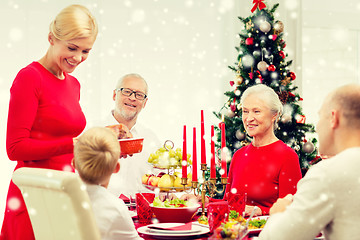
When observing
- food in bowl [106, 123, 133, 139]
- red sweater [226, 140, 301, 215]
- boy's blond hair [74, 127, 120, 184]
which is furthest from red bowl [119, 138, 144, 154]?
red sweater [226, 140, 301, 215]

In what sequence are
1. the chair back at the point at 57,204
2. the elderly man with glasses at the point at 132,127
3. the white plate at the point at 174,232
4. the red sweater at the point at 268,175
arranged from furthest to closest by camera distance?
the elderly man with glasses at the point at 132,127 < the red sweater at the point at 268,175 < the white plate at the point at 174,232 < the chair back at the point at 57,204

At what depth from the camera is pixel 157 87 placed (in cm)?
512

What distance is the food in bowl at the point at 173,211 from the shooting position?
2.11m

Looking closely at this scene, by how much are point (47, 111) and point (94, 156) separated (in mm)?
602

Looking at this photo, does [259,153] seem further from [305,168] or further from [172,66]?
[172,66]

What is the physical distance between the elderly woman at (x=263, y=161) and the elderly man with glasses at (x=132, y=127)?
71cm

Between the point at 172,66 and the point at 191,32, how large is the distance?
0.47 meters

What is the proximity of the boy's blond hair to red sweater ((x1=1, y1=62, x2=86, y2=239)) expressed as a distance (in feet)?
1.51

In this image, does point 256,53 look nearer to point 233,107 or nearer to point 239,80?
point 239,80

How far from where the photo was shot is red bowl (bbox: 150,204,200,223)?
211 centimetres

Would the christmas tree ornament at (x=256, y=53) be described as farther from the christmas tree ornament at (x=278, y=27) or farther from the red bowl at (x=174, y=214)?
the red bowl at (x=174, y=214)

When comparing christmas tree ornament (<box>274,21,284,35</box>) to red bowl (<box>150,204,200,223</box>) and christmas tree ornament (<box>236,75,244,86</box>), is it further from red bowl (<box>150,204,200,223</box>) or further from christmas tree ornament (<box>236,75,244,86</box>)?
red bowl (<box>150,204,200,223</box>)

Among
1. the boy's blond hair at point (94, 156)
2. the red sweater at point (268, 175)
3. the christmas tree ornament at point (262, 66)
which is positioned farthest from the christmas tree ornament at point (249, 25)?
the boy's blond hair at point (94, 156)

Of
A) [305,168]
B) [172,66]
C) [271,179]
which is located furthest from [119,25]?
[271,179]
